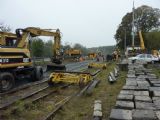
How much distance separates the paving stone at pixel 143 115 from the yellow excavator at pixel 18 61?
831cm

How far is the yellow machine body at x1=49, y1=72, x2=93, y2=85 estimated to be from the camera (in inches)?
587

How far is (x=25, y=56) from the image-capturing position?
16734mm

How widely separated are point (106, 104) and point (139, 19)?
8316 cm

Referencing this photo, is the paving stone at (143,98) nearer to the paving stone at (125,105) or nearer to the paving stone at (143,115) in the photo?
the paving stone at (125,105)

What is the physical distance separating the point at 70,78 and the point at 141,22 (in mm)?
77486

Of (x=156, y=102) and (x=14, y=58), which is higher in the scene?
(x=14, y=58)

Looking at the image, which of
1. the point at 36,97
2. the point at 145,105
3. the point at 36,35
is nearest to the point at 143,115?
the point at 145,105

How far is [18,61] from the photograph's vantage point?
16.0 metres

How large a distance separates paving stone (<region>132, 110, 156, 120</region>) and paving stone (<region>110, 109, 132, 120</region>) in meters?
0.12

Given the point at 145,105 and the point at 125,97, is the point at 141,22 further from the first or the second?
the point at 145,105

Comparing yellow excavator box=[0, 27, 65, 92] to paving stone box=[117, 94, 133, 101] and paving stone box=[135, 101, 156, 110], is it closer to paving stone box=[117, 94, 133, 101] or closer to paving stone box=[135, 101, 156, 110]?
paving stone box=[117, 94, 133, 101]

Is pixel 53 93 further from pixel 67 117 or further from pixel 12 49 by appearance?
pixel 67 117

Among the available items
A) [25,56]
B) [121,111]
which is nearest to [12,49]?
[25,56]

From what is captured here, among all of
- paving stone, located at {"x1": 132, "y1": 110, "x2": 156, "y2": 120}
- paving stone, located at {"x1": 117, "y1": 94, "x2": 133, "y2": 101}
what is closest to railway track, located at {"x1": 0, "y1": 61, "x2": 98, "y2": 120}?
paving stone, located at {"x1": 117, "y1": 94, "x2": 133, "y2": 101}
